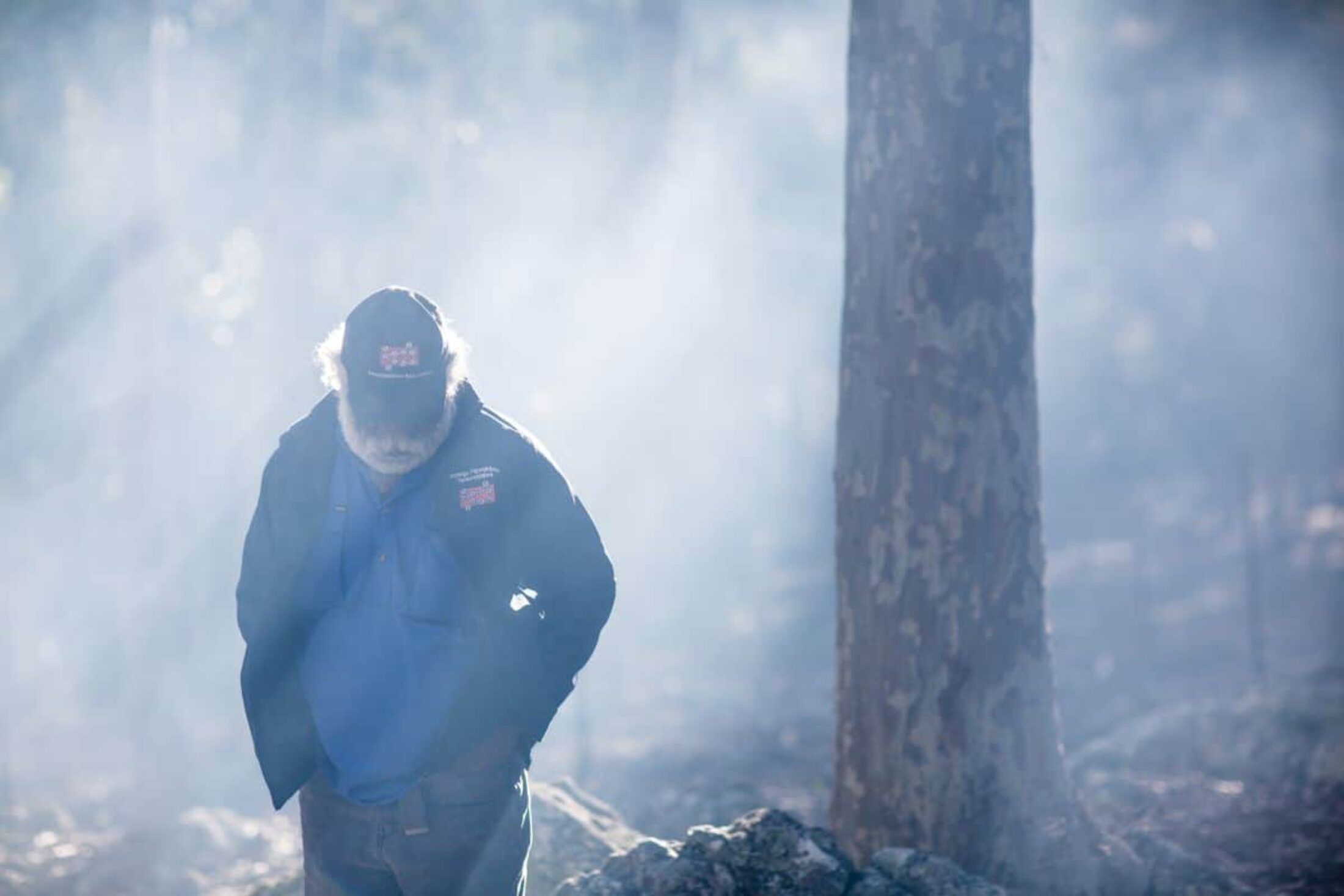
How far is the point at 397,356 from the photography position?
3494 mm

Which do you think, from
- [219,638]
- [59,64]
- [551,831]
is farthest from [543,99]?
[551,831]

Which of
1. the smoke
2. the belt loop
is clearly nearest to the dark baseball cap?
the belt loop

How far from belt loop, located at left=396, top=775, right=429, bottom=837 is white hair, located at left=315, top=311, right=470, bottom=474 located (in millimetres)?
791

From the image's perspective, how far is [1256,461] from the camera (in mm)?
25516

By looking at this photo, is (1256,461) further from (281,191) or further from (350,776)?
(350,776)

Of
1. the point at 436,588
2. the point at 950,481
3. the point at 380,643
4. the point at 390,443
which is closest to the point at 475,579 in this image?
the point at 436,588

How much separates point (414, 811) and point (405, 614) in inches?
19.2

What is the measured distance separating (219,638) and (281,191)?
5485 millimetres

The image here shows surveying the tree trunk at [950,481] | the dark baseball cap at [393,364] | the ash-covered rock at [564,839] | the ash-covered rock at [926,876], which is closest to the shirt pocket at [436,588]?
the dark baseball cap at [393,364]

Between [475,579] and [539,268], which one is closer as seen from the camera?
[475,579]

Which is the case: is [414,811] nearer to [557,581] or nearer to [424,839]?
[424,839]

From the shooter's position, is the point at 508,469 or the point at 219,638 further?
the point at 219,638

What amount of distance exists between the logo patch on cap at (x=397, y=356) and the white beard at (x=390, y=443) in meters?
0.13

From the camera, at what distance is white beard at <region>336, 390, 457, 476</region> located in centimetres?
351
